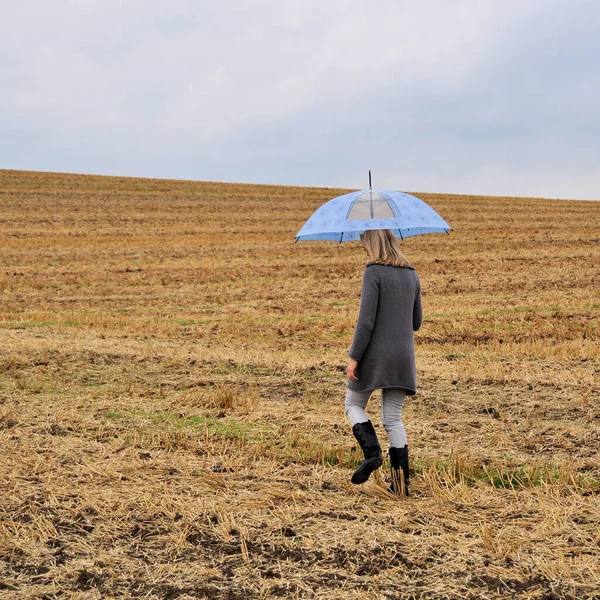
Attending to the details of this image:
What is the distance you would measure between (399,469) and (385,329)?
40.7 inches

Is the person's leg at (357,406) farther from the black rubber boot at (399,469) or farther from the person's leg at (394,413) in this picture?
the black rubber boot at (399,469)

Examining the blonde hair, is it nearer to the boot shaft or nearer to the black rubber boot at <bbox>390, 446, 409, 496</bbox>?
the boot shaft

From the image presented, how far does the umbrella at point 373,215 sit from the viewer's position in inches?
208

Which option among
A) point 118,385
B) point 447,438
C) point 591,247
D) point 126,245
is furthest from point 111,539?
point 591,247

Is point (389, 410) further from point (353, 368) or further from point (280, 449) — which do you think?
point (280, 449)

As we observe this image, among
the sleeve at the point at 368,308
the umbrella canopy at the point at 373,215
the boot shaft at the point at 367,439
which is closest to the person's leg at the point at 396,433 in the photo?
the boot shaft at the point at 367,439

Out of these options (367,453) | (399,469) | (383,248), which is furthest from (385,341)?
(399,469)

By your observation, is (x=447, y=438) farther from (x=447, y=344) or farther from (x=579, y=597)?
(x=447, y=344)

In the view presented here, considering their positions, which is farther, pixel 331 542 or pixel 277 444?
pixel 277 444

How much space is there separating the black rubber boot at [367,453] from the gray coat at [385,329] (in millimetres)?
311

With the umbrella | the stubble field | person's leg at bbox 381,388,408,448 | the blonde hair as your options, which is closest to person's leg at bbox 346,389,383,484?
person's leg at bbox 381,388,408,448

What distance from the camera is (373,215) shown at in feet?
17.6

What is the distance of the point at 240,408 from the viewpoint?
792cm

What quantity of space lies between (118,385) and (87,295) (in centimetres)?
937
